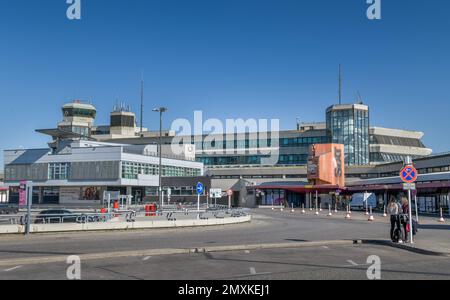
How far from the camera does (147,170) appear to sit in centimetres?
8525

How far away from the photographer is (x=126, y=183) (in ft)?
257

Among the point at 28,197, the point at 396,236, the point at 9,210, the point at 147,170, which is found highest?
the point at 147,170

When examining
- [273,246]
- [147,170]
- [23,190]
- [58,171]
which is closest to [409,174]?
[273,246]

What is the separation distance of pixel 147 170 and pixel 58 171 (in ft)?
48.4

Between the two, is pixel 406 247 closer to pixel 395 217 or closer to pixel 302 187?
pixel 395 217

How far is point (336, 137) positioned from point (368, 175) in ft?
52.6

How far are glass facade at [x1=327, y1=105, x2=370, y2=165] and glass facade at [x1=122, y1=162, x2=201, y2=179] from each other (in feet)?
108

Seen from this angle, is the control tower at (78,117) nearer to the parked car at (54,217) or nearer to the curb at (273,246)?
the parked car at (54,217)

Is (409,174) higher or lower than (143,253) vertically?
higher

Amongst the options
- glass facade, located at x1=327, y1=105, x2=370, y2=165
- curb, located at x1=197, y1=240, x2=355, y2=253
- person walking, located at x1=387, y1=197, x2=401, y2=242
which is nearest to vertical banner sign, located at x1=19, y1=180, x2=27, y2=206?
curb, located at x1=197, y1=240, x2=355, y2=253

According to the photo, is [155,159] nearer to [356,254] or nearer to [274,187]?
[274,187]

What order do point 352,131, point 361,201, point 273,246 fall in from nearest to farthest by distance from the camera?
point 273,246 < point 361,201 < point 352,131

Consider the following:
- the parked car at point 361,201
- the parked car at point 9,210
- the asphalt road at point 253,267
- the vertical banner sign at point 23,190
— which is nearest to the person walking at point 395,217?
the asphalt road at point 253,267
